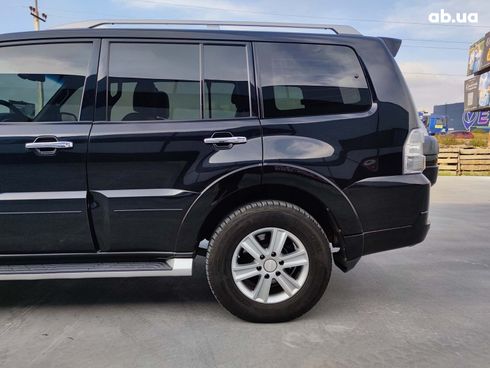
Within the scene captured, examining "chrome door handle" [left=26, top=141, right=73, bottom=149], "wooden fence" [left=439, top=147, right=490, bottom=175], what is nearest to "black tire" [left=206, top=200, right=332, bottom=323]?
"chrome door handle" [left=26, top=141, right=73, bottom=149]

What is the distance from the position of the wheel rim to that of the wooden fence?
655 inches

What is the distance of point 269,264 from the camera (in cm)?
319

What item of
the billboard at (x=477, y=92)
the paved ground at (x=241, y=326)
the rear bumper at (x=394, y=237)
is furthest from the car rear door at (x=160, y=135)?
the billboard at (x=477, y=92)

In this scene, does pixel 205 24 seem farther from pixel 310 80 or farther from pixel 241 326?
pixel 241 326

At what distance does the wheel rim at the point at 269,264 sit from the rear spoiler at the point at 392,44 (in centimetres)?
168

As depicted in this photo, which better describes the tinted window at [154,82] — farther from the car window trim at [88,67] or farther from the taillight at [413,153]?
the taillight at [413,153]

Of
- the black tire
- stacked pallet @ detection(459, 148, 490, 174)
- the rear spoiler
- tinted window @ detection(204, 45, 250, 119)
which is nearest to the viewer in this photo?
the black tire

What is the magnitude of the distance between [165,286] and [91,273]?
1098 mm

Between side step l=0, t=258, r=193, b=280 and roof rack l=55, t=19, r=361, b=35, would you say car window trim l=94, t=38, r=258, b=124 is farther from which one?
side step l=0, t=258, r=193, b=280

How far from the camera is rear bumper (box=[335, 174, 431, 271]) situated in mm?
3256

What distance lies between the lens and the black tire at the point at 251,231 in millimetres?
3146

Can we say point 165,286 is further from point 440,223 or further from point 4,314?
point 440,223

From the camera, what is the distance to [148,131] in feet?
10.3

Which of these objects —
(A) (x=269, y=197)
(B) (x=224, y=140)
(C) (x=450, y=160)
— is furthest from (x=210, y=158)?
(C) (x=450, y=160)
